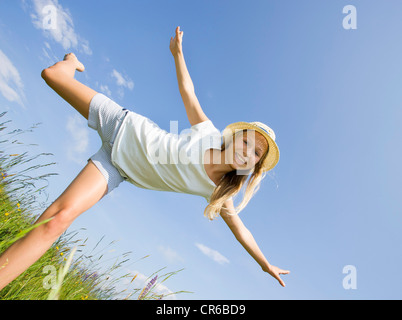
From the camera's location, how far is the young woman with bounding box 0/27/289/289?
2.37m

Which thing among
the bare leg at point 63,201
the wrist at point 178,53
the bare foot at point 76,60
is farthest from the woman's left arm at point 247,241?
the bare foot at point 76,60

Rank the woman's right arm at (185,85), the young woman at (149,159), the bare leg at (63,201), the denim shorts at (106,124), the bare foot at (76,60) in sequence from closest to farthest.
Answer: the bare leg at (63,201), the young woman at (149,159), the denim shorts at (106,124), the bare foot at (76,60), the woman's right arm at (185,85)

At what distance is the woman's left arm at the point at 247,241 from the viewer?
137 inches

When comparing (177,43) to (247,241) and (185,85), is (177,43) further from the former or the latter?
(247,241)

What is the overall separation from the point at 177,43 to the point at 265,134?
1.52 metres

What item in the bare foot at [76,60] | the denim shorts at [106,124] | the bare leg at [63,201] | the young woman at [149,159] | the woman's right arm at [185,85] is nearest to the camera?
the bare leg at [63,201]

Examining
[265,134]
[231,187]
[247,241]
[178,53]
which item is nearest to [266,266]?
[247,241]

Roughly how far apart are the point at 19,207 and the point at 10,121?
1.08 metres

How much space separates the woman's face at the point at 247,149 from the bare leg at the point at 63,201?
136 centimetres

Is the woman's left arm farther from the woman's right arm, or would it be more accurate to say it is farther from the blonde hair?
the woman's right arm

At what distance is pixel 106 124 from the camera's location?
2.79 metres

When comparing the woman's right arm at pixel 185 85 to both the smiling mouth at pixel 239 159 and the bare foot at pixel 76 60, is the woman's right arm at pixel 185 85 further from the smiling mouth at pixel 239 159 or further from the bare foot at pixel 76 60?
the bare foot at pixel 76 60

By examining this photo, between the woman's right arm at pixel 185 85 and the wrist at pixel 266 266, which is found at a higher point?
the woman's right arm at pixel 185 85
